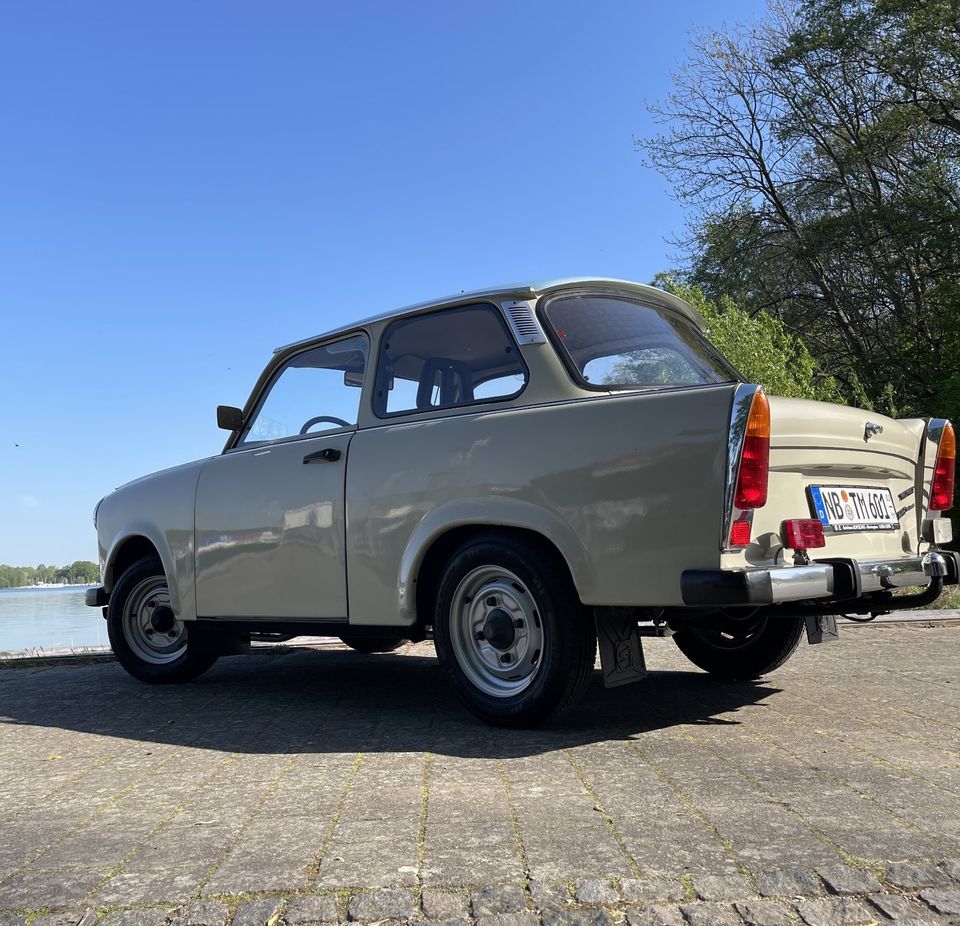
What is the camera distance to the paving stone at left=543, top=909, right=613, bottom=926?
2167 mm

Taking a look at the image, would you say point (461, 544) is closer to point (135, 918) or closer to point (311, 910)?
point (311, 910)

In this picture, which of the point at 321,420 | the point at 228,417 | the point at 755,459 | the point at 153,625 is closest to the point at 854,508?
the point at 755,459

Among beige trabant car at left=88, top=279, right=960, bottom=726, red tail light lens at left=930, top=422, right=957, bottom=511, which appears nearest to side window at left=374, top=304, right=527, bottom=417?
beige trabant car at left=88, top=279, right=960, bottom=726

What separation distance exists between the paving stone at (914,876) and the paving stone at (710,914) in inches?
18.0

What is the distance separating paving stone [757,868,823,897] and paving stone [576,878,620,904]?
1.17 feet

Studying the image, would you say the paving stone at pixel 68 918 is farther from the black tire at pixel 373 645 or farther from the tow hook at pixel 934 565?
the black tire at pixel 373 645

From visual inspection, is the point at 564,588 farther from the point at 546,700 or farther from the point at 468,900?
the point at 468,900

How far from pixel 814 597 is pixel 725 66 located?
Result: 1041 inches

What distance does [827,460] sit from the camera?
4059 mm

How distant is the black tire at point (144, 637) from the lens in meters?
6.18

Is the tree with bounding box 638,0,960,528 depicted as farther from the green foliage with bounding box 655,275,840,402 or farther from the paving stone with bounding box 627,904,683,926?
the paving stone with bounding box 627,904,683,926

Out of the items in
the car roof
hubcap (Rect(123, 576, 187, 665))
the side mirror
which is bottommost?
hubcap (Rect(123, 576, 187, 665))

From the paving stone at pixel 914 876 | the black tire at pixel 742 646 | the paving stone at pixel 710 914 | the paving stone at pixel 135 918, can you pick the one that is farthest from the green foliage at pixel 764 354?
the paving stone at pixel 135 918

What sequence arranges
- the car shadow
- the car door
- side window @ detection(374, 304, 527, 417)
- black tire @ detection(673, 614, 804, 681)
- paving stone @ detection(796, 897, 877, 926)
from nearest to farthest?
paving stone @ detection(796, 897, 877, 926) → the car shadow → side window @ detection(374, 304, 527, 417) → the car door → black tire @ detection(673, 614, 804, 681)
